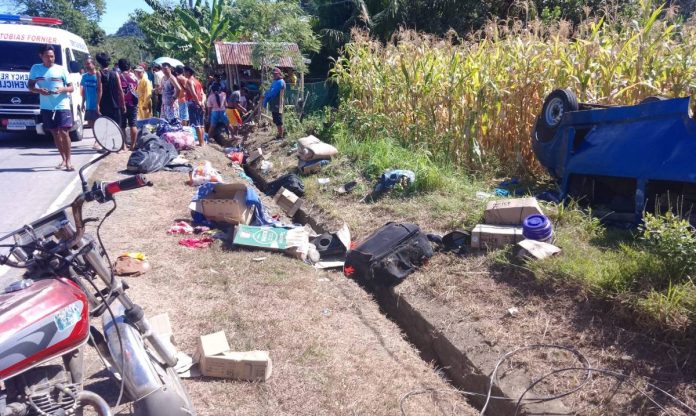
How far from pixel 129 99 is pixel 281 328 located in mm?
9177

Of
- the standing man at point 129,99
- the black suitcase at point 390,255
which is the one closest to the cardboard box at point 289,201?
the black suitcase at point 390,255

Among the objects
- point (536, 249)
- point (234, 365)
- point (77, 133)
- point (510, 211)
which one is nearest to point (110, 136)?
point (234, 365)

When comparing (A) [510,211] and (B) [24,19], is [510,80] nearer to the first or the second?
(A) [510,211]

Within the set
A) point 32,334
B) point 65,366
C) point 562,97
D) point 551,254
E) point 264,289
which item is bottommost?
point 264,289

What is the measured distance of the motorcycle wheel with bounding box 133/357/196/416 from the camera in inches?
111

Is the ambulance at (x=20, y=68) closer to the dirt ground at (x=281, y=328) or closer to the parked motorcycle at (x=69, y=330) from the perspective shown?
the dirt ground at (x=281, y=328)

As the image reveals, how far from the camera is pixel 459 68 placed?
912 centimetres

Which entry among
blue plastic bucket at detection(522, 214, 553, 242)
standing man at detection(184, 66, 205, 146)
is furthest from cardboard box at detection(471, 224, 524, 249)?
standing man at detection(184, 66, 205, 146)

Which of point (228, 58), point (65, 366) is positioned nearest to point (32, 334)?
point (65, 366)

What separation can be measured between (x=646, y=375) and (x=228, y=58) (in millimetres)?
18113

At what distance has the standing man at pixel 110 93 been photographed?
422 inches

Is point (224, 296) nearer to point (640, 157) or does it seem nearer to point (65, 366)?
point (65, 366)

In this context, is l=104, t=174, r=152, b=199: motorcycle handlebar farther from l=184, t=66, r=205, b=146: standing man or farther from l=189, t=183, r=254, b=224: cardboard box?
l=184, t=66, r=205, b=146: standing man

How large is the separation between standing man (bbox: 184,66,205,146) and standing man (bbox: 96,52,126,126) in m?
1.97
